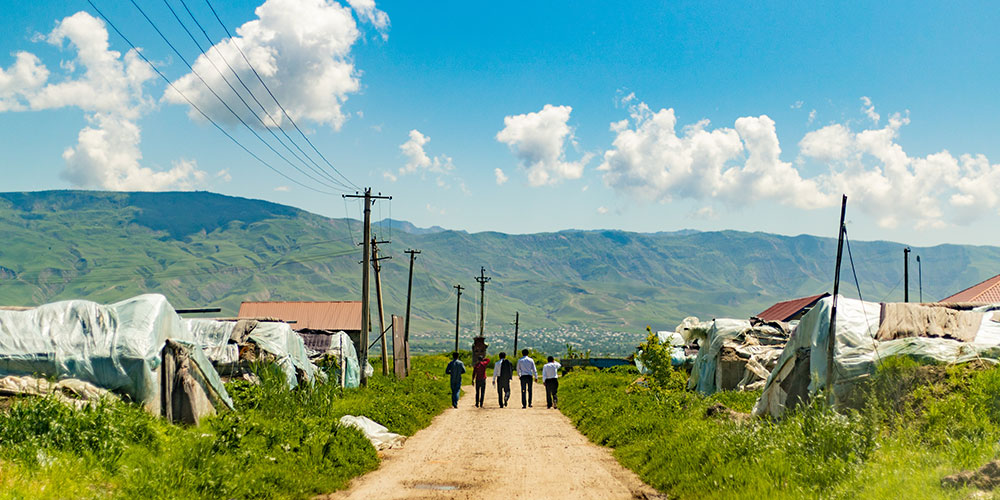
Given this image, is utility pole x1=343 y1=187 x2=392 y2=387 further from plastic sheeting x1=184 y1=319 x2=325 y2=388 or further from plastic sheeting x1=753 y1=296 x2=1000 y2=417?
plastic sheeting x1=753 y1=296 x2=1000 y2=417

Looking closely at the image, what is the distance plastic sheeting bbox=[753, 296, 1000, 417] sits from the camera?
14000 millimetres

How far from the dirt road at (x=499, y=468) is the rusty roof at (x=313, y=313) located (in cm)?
4730

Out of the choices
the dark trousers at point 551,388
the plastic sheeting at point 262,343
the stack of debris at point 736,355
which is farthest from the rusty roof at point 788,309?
the plastic sheeting at point 262,343

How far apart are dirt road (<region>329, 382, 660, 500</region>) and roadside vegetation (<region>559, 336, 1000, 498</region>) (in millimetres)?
716

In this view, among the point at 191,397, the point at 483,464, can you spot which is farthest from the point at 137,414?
the point at 483,464

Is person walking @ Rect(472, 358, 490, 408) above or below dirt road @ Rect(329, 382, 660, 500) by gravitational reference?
below

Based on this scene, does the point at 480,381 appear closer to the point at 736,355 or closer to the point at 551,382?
the point at 551,382

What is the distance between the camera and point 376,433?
1627 centimetres

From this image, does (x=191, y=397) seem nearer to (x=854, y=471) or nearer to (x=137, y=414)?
(x=137, y=414)

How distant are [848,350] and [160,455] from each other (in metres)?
12.6

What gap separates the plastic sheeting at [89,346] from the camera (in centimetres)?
1431

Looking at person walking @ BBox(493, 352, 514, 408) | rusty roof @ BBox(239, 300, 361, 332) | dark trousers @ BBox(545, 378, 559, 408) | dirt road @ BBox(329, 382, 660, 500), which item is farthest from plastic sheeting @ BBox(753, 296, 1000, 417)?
rusty roof @ BBox(239, 300, 361, 332)

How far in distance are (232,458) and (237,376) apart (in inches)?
582

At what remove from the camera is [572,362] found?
166ft
